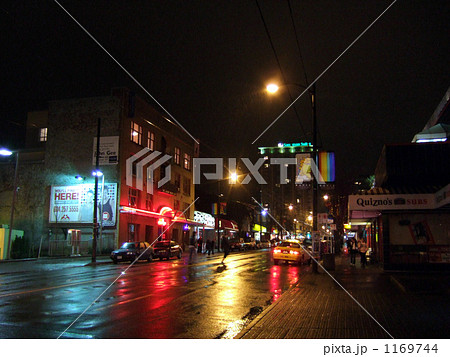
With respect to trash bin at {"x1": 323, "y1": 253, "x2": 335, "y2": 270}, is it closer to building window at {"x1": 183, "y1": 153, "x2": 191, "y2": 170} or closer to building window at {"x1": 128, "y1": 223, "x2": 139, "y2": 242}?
building window at {"x1": 128, "y1": 223, "x2": 139, "y2": 242}

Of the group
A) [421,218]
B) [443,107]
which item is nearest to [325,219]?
[421,218]

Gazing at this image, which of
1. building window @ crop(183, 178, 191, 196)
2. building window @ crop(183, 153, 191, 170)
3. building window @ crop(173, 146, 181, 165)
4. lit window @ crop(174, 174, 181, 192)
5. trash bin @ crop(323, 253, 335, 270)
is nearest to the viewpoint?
trash bin @ crop(323, 253, 335, 270)

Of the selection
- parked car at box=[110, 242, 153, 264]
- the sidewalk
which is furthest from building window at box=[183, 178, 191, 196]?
the sidewalk

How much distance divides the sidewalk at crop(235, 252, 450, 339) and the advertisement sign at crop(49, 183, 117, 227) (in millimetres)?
27443

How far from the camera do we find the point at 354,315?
8.75 m

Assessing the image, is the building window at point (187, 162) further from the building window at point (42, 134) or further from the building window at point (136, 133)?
the building window at point (42, 134)

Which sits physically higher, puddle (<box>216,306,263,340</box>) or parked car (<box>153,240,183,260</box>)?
parked car (<box>153,240,183,260</box>)

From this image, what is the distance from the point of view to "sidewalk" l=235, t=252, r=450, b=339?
23.1ft

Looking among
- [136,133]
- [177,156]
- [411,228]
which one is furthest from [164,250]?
[177,156]

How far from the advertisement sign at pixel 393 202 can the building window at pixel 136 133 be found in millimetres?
26823

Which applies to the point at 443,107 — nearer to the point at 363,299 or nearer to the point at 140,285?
the point at 363,299

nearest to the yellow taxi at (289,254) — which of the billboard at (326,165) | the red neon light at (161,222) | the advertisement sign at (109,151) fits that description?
the billboard at (326,165)

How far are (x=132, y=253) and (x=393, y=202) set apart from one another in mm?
18188

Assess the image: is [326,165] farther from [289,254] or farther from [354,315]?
[354,315]
